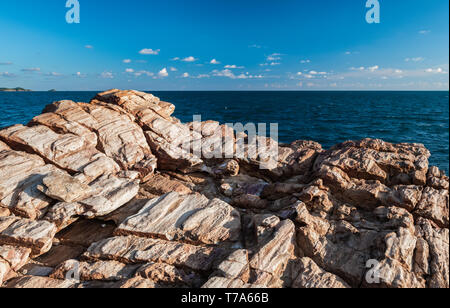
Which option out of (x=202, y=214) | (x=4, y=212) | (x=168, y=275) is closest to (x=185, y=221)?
(x=202, y=214)

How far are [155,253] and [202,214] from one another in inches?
117

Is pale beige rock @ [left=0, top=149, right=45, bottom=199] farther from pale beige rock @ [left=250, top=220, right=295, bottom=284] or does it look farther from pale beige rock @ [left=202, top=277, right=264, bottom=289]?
pale beige rock @ [left=250, top=220, right=295, bottom=284]

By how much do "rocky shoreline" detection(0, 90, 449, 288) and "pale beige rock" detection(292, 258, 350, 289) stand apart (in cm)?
6

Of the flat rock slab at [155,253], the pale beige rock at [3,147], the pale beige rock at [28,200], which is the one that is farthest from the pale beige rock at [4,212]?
the flat rock slab at [155,253]

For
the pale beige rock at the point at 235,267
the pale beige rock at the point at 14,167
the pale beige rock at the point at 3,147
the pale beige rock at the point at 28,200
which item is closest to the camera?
the pale beige rock at the point at 235,267

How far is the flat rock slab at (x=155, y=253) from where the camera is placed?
10.1 meters

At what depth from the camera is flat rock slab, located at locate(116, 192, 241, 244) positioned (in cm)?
1136

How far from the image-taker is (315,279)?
930 cm

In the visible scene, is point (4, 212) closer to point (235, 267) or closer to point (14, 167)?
point (14, 167)

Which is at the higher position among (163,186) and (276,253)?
(163,186)

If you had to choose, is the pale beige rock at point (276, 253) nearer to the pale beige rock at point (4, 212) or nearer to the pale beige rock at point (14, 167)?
the pale beige rock at point (4, 212)

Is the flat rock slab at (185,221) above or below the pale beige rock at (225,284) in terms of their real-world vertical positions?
above

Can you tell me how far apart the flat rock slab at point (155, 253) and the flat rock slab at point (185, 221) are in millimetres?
499

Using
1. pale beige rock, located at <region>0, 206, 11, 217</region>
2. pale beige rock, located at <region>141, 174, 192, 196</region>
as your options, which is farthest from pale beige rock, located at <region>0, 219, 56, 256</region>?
pale beige rock, located at <region>141, 174, 192, 196</region>
